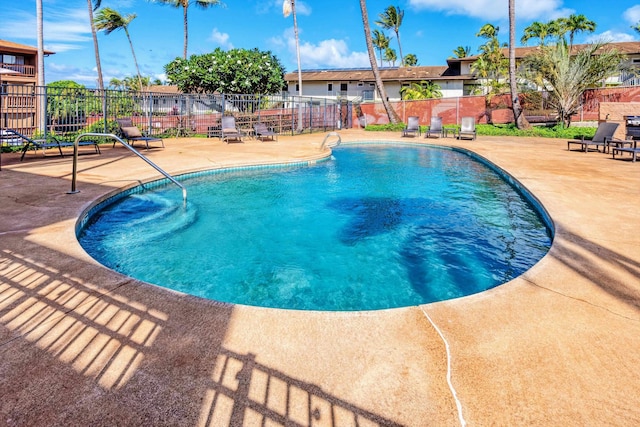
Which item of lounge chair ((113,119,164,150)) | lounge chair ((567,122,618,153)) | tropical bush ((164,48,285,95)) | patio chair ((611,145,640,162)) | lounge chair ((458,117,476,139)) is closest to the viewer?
patio chair ((611,145,640,162))

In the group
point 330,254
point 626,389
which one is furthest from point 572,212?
point 626,389

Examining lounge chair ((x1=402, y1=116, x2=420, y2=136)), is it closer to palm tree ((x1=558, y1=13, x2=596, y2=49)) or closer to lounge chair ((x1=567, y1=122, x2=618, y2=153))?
lounge chair ((x1=567, y1=122, x2=618, y2=153))

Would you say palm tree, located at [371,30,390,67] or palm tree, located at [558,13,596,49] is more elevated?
palm tree, located at [371,30,390,67]

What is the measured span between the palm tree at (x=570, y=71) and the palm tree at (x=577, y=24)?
81.7 ft

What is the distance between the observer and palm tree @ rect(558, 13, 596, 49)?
132 feet

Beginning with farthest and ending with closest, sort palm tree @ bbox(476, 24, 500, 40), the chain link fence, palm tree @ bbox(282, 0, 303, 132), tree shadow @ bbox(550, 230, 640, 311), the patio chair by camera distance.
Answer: palm tree @ bbox(476, 24, 500, 40) → palm tree @ bbox(282, 0, 303, 132) → the chain link fence → the patio chair → tree shadow @ bbox(550, 230, 640, 311)

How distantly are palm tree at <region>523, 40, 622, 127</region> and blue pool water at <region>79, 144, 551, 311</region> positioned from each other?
14.8 metres

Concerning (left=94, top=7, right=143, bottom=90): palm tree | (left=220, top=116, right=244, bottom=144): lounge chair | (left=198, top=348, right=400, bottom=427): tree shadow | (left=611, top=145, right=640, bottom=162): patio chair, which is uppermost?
(left=94, top=7, right=143, bottom=90): palm tree

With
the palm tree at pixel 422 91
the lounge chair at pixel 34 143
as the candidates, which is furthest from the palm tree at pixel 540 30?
the lounge chair at pixel 34 143

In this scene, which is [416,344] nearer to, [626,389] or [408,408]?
[408,408]

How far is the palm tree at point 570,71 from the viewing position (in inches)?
768

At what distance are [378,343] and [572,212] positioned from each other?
4.33 meters

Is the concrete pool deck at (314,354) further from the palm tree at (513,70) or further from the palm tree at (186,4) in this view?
the palm tree at (186,4)

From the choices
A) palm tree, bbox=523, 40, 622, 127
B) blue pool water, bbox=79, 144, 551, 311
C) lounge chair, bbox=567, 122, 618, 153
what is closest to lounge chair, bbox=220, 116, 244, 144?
blue pool water, bbox=79, 144, 551, 311
